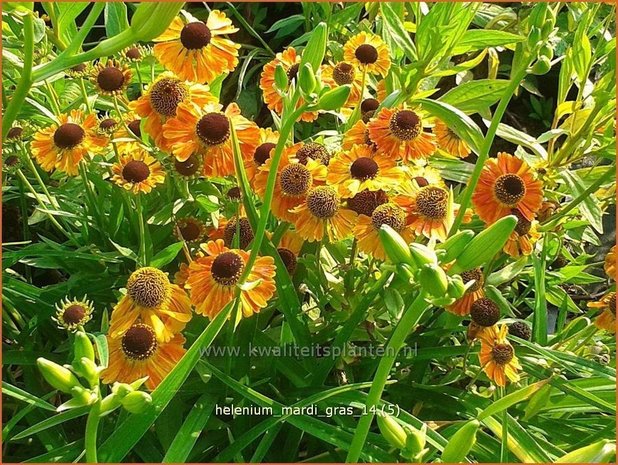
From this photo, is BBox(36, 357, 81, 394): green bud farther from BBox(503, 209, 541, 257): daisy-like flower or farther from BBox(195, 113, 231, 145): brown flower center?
BBox(503, 209, 541, 257): daisy-like flower

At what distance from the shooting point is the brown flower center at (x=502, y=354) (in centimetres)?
73

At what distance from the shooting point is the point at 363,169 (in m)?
0.74

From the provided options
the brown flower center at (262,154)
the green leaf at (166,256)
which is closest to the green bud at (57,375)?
the green leaf at (166,256)

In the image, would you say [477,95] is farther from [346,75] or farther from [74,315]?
[74,315]

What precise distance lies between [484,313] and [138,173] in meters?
0.40

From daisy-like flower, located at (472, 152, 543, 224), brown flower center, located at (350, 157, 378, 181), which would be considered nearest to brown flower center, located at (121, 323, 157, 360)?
brown flower center, located at (350, 157, 378, 181)

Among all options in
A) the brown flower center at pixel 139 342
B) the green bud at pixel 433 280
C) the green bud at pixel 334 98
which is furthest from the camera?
the brown flower center at pixel 139 342

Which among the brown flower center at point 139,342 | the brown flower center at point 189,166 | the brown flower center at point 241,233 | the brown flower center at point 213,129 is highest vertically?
the brown flower center at point 213,129

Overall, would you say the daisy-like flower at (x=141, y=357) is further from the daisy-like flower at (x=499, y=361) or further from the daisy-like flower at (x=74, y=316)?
the daisy-like flower at (x=499, y=361)

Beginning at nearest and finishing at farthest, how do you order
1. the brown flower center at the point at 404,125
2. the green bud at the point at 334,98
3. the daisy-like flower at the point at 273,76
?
the green bud at the point at 334,98, the brown flower center at the point at 404,125, the daisy-like flower at the point at 273,76

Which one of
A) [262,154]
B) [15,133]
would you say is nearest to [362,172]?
[262,154]

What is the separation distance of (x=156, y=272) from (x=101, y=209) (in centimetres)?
22

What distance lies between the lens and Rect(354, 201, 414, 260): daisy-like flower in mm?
722

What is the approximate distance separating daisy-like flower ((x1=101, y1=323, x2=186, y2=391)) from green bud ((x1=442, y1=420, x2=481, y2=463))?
11.8 inches
